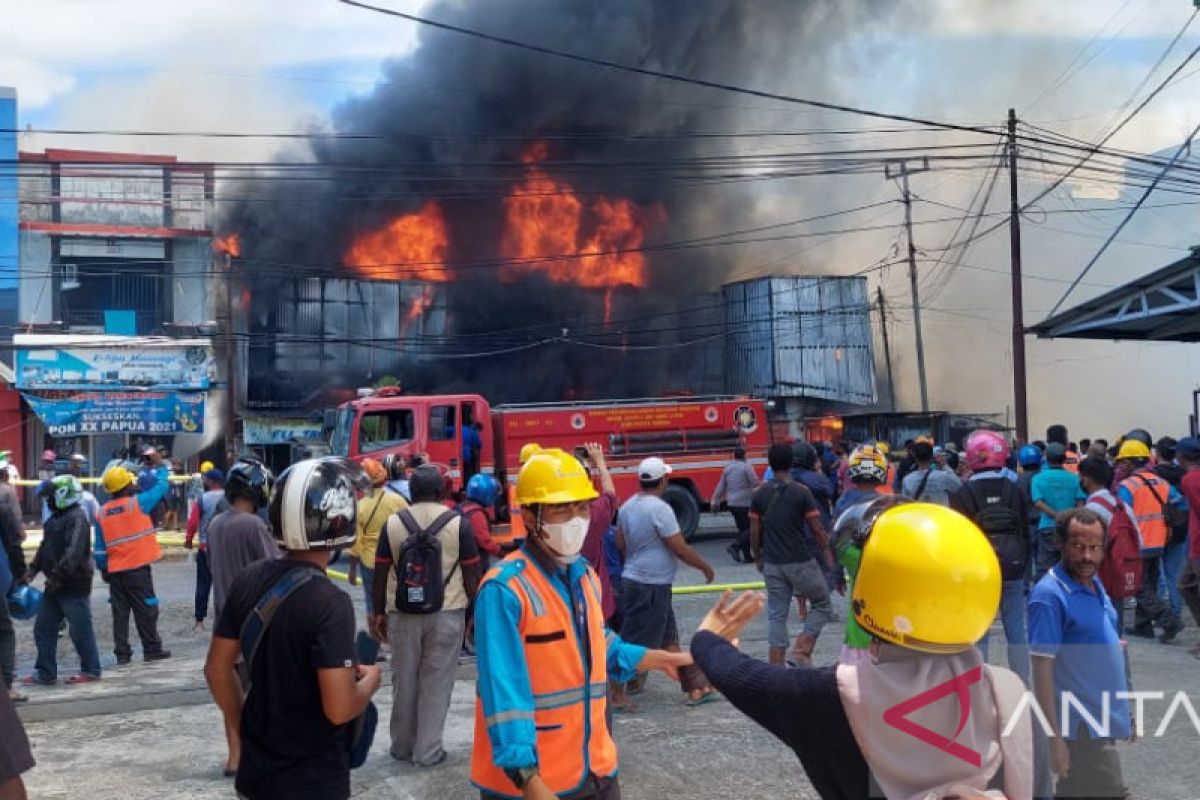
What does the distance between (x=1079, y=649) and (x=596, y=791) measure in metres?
1.77

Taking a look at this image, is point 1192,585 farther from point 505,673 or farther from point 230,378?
point 230,378

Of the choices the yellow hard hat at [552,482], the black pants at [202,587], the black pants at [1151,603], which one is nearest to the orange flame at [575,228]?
the black pants at [202,587]

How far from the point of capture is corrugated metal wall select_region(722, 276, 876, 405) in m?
32.9

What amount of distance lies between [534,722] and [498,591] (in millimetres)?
355

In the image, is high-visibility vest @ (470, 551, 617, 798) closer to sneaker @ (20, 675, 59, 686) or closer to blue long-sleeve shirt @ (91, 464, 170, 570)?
sneaker @ (20, 675, 59, 686)

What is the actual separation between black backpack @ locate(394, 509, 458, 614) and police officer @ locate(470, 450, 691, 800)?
283 cm

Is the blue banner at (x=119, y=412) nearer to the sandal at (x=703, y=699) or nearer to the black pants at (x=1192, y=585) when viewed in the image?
the sandal at (x=703, y=699)

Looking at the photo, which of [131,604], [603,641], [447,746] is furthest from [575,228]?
[603,641]

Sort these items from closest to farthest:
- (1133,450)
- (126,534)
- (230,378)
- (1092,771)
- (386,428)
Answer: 1. (1092,771)
2. (126,534)
3. (1133,450)
4. (386,428)
5. (230,378)

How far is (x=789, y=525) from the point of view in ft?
24.3

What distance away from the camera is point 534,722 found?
2.88 metres

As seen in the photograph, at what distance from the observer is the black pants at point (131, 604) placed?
871cm

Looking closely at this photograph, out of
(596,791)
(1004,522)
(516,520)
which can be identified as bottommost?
(596,791)

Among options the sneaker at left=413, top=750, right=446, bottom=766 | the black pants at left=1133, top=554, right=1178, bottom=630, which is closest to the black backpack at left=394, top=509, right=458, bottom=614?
the sneaker at left=413, top=750, right=446, bottom=766
